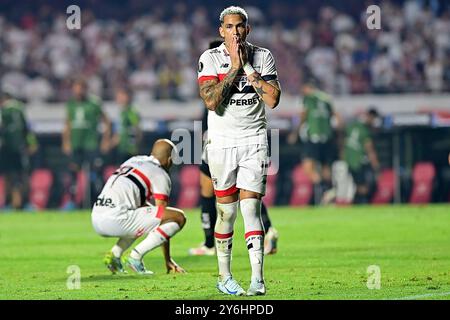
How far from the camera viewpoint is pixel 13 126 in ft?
89.5

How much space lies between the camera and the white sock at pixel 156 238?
42.4 feet

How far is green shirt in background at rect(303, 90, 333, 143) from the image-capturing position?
2650cm

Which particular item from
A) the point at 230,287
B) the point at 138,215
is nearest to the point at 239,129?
the point at 230,287

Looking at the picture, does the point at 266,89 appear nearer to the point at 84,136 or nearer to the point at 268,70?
the point at 268,70

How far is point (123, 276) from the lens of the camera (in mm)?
12828

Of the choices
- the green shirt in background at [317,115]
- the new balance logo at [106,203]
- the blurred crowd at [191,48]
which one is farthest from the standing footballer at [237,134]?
the blurred crowd at [191,48]

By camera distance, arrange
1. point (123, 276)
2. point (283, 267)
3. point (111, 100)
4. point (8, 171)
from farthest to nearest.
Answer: point (111, 100) → point (8, 171) → point (283, 267) → point (123, 276)

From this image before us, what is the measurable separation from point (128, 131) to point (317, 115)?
4149 mm

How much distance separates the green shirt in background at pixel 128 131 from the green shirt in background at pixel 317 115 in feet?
12.2

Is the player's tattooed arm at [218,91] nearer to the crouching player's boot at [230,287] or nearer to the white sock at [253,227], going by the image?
the white sock at [253,227]

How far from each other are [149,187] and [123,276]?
3.49ft

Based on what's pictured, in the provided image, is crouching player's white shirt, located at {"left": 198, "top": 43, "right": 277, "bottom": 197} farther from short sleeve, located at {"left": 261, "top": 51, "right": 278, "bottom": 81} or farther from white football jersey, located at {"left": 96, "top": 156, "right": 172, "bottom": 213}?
white football jersey, located at {"left": 96, "top": 156, "right": 172, "bottom": 213}
